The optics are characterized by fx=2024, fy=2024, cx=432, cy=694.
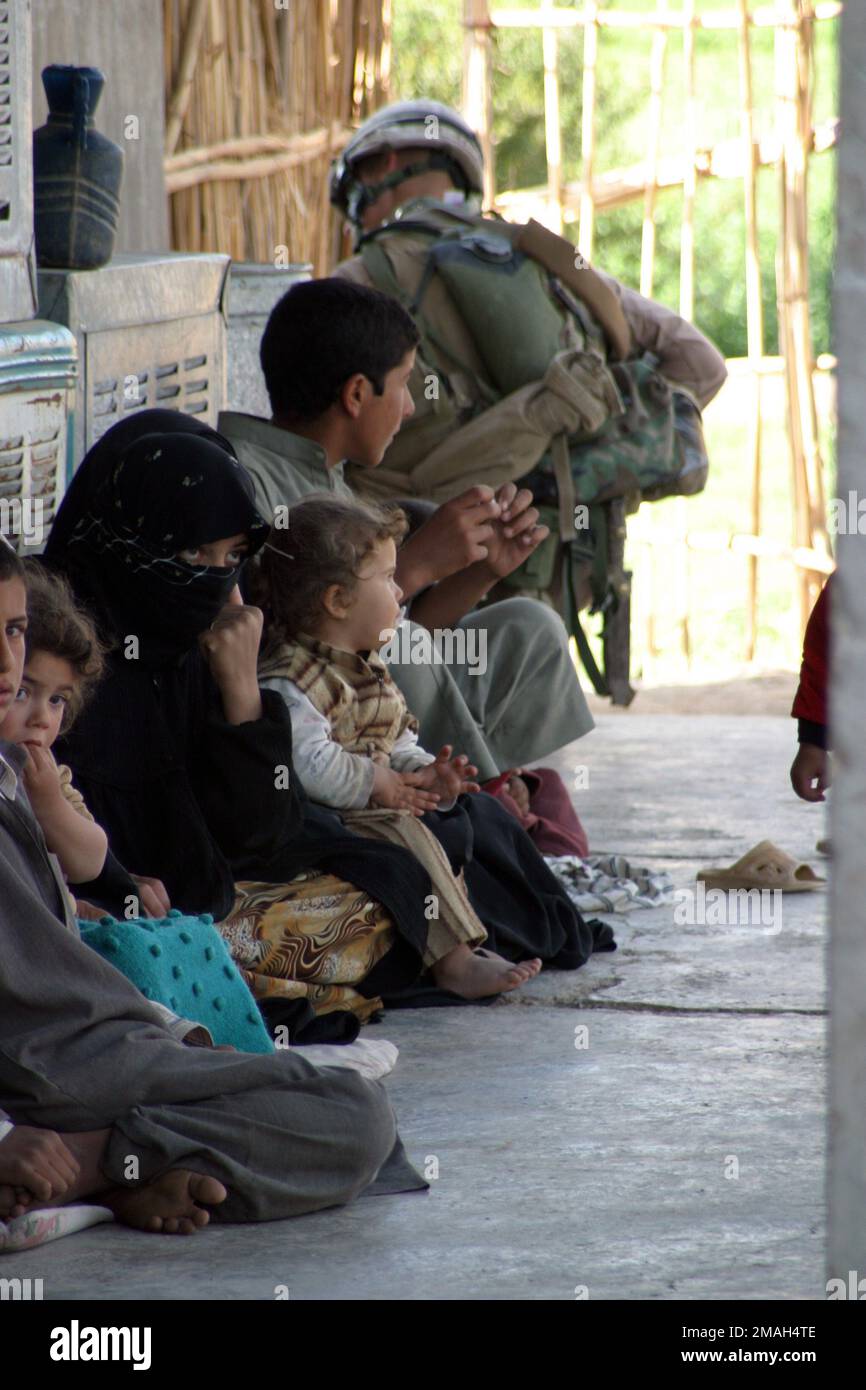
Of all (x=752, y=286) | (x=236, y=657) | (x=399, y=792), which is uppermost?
(x=752, y=286)

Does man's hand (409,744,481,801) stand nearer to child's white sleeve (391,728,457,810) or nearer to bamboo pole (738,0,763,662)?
child's white sleeve (391,728,457,810)

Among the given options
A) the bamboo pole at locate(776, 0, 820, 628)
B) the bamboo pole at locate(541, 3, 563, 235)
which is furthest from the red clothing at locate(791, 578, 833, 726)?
the bamboo pole at locate(541, 3, 563, 235)

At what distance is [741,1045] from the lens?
133 inches

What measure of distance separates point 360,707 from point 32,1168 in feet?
4.80

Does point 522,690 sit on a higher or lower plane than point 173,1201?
higher

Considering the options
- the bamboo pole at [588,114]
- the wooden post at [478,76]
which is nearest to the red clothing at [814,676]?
the bamboo pole at [588,114]

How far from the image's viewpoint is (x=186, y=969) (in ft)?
9.29

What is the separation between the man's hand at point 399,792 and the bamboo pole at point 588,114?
4511 millimetres

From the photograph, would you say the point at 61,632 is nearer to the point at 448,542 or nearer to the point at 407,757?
the point at 407,757

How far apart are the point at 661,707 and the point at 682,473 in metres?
2.79

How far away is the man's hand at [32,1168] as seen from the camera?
2.33 meters

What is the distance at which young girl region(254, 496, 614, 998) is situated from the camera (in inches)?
139

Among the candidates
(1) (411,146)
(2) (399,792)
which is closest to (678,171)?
(1) (411,146)

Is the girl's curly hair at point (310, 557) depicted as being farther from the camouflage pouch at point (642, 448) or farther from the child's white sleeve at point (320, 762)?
the camouflage pouch at point (642, 448)
